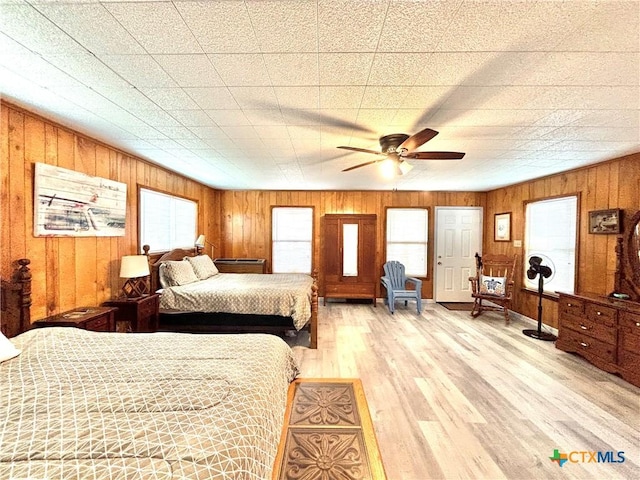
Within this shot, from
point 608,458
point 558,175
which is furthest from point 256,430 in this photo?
point 558,175

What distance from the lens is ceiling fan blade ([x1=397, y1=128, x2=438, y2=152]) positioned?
2002 mm

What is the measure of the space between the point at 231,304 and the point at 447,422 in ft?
8.33

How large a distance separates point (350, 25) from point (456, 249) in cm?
557

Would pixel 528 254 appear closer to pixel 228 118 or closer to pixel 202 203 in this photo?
pixel 228 118

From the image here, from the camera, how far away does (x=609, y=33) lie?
4.22 ft

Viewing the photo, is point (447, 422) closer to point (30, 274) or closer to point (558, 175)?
point (30, 274)

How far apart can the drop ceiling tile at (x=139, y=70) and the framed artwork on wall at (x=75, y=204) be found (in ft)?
4.47

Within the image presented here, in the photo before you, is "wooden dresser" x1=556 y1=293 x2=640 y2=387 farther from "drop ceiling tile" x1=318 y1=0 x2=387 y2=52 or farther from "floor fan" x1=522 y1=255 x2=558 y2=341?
"drop ceiling tile" x1=318 y1=0 x2=387 y2=52

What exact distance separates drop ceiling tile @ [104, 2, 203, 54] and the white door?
5577mm

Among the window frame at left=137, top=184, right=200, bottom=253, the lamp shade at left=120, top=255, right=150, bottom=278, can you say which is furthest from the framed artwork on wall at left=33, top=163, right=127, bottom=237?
the lamp shade at left=120, top=255, right=150, bottom=278

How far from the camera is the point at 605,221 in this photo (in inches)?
131

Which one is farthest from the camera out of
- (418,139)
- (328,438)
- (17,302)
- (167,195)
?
(167,195)

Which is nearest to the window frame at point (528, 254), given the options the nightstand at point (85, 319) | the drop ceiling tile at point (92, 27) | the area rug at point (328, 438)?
the area rug at point (328, 438)

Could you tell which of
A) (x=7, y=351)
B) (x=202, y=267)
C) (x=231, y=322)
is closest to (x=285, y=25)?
(x=7, y=351)
